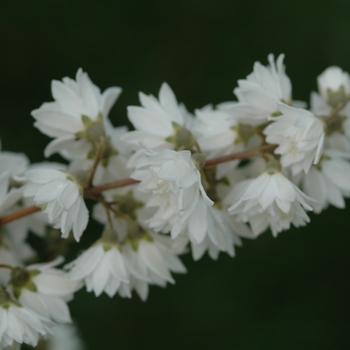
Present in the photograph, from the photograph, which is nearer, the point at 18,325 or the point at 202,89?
the point at 18,325

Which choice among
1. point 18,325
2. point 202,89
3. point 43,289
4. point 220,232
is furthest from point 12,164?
point 202,89

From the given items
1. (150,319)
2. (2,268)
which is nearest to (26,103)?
(150,319)

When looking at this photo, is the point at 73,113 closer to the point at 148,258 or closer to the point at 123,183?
the point at 123,183

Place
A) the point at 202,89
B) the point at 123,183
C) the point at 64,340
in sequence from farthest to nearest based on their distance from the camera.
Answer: the point at 202,89 → the point at 64,340 → the point at 123,183

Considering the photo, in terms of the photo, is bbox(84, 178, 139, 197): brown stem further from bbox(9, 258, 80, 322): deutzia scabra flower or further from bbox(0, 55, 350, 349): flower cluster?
bbox(9, 258, 80, 322): deutzia scabra flower

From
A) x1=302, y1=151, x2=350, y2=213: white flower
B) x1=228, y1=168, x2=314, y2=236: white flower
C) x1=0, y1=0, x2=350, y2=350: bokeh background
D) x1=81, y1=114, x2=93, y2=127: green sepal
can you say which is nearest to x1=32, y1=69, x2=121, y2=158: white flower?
x1=81, y1=114, x2=93, y2=127: green sepal

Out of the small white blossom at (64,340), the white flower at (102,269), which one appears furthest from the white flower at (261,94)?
the small white blossom at (64,340)
